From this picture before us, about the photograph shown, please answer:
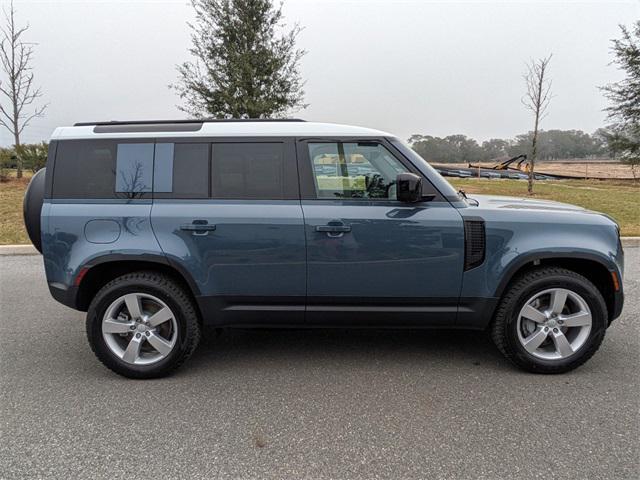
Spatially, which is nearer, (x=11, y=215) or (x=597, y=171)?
(x=11, y=215)

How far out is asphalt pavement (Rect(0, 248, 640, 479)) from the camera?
225cm

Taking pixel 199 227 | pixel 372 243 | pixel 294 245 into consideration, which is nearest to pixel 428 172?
pixel 372 243

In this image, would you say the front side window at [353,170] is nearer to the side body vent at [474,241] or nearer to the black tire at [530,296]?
the side body vent at [474,241]

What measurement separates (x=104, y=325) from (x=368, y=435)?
6.91ft

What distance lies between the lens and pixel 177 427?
258cm

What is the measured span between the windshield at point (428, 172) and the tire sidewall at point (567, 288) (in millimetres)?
889

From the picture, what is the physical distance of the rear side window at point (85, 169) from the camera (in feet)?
10.3

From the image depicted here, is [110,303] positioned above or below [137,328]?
above

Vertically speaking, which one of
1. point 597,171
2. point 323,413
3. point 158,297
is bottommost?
point 323,413

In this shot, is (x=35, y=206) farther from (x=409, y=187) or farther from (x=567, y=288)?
(x=567, y=288)

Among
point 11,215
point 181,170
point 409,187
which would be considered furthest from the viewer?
point 11,215

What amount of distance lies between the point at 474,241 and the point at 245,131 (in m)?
1.92

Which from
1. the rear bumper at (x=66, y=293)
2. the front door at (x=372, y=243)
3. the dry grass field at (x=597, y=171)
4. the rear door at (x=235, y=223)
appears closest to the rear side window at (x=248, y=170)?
the rear door at (x=235, y=223)

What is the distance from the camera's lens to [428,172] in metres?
3.22
